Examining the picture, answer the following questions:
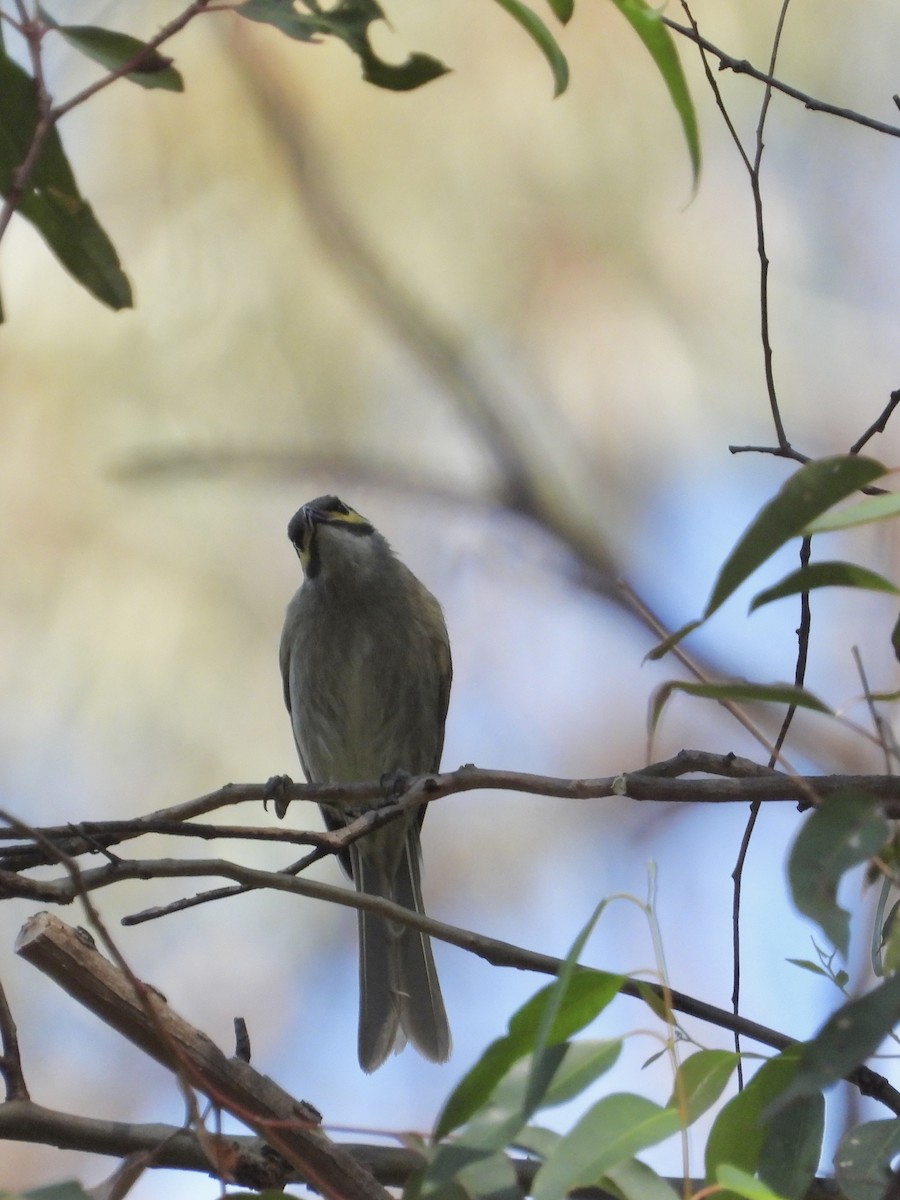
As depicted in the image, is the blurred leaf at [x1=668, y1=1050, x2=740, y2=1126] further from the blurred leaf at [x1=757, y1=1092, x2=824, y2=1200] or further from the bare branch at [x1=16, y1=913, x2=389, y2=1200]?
the bare branch at [x1=16, y1=913, x2=389, y2=1200]

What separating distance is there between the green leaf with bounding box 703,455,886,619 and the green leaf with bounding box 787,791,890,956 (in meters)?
0.27

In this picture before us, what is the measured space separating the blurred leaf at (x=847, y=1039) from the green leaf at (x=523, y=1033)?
1.00 ft

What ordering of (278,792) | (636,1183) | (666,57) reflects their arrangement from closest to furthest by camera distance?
(636,1183)
(666,57)
(278,792)

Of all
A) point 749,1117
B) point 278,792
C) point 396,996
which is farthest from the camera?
point 396,996

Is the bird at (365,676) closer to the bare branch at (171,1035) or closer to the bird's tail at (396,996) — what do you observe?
the bird's tail at (396,996)

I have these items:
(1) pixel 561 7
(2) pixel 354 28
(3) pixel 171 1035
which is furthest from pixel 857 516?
(3) pixel 171 1035

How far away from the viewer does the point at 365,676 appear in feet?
16.2

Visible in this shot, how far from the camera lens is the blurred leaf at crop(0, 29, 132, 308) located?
2068 millimetres

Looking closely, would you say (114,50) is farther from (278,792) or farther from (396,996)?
(396,996)

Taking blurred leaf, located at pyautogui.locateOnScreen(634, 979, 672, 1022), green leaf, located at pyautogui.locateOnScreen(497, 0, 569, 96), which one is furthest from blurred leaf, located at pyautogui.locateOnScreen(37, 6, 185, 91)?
blurred leaf, located at pyautogui.locateOnScreen(634, 979, 672, 1022)

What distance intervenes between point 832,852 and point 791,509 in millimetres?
398

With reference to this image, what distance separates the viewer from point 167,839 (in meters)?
5.57

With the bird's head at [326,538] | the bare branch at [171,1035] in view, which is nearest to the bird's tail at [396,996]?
the bird's head at [326,538]

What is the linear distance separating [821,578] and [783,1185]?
0.80 m
